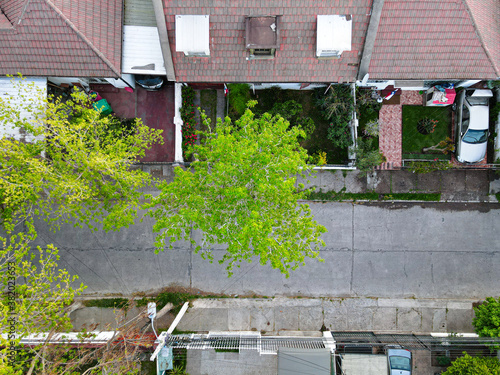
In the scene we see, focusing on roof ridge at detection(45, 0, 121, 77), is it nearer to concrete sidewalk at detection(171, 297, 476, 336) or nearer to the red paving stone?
the red paving stone

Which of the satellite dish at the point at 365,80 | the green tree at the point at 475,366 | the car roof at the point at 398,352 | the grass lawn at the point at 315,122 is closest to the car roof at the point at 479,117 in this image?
the satellite dish at the point at 365,80

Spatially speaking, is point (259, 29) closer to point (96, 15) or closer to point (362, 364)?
point (96, 15)

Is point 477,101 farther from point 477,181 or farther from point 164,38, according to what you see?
point 164,38

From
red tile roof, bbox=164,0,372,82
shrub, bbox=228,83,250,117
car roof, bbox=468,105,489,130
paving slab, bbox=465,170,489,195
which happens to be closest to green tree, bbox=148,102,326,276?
red tile roof, bbox=164,0,372,82

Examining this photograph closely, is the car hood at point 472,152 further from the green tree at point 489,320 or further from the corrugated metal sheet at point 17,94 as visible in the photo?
the corrugated metal sheet at point 17,94

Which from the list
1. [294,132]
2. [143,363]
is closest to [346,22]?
[294,132]
